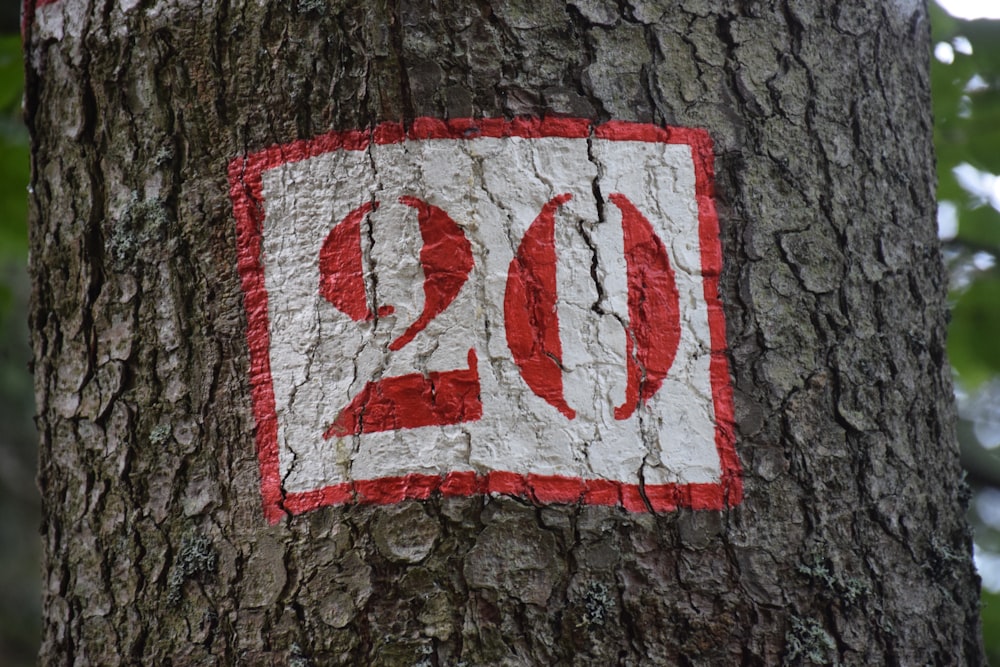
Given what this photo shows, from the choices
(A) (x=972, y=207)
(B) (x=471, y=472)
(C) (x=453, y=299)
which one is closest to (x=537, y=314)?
(C) (x=453, y=299)

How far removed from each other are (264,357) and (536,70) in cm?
50

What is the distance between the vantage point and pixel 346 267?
1152 mm

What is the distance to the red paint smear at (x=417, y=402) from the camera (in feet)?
3.67

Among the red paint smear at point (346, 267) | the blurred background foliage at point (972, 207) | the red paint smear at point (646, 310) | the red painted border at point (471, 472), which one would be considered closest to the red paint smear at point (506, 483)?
the red painted border at point (471, 472)

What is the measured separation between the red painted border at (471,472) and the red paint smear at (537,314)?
11 centimetres

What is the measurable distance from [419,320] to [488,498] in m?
0.23

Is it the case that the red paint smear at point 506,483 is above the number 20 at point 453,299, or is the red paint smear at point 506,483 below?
below

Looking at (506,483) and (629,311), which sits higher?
(629,311)

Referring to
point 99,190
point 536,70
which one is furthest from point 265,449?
point 536,70

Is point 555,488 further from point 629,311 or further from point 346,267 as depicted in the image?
point 346,267

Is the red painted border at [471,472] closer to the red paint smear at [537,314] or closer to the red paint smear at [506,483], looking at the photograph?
the red paint smear at [506,483]

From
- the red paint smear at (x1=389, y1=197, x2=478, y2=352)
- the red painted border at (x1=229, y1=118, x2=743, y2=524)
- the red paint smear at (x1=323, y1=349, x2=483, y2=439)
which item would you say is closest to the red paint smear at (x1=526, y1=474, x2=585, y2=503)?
the red painted border at (x1=229, y1=118, x2=743, y2=524)

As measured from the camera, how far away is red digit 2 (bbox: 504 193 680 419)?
3.70 ft

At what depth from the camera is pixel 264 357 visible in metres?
1.17
